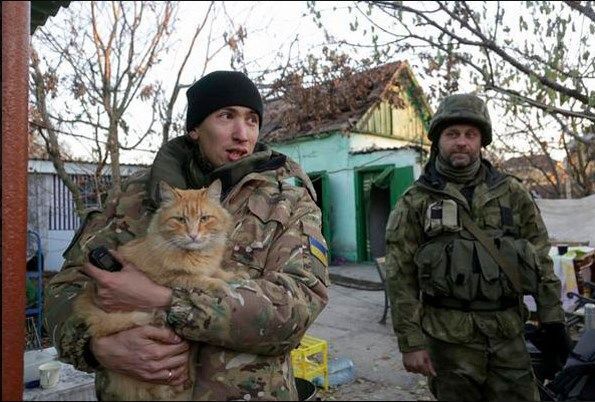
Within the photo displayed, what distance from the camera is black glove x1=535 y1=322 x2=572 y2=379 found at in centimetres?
288

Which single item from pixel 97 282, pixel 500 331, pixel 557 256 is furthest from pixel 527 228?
pixel 557 256

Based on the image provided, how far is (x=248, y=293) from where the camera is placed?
1394 millimetres

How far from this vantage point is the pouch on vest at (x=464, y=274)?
2820 millimetres

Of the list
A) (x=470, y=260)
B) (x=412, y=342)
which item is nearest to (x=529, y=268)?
(x=470, y=260)

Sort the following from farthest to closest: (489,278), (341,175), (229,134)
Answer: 1. (341,175)
2. (489,278)
3. (229,134)

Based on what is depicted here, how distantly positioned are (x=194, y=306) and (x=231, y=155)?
75 centimetres

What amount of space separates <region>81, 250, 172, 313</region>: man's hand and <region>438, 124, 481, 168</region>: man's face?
7.30 feet

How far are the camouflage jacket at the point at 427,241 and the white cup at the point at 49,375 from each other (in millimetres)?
2035

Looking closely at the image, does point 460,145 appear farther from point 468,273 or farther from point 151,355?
point 151,355

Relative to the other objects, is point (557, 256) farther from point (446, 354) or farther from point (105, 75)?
point (105, 75)

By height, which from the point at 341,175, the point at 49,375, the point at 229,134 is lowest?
the point at 49,375

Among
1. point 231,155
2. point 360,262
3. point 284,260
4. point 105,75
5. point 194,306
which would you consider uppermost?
point 105,75

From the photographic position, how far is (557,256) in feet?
21.7

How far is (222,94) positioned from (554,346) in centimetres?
263
